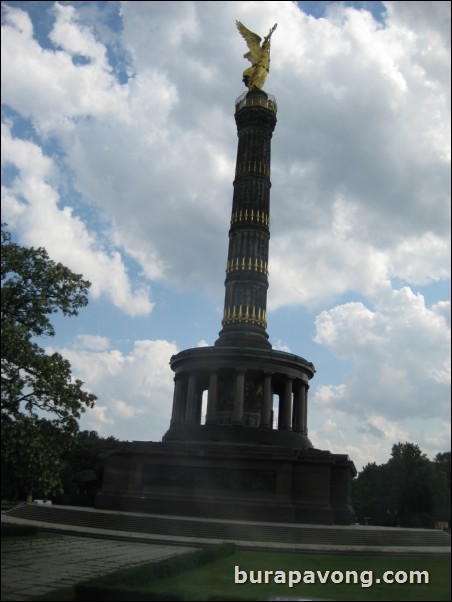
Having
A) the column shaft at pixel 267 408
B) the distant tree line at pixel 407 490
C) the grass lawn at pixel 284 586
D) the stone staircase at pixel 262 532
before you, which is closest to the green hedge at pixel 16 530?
the stone staircase at pixel 262 532

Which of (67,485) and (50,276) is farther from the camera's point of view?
(67,485)

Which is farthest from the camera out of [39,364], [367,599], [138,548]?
[138,548]

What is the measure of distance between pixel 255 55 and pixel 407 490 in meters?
36.9

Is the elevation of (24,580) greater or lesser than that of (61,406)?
lesser

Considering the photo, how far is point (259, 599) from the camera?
9758 mm

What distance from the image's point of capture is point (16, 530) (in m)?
21.8

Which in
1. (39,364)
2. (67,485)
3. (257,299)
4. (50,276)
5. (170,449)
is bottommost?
(67,485)

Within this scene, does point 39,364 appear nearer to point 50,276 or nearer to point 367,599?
point 50,276

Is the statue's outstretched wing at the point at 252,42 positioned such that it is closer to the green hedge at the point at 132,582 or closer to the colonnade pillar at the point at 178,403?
the colonnade pillar at the point at 178,403

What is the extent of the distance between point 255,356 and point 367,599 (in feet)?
89.1

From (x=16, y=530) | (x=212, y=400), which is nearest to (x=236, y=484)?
(x=212, y=400)

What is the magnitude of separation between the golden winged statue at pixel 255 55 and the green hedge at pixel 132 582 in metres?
43.1

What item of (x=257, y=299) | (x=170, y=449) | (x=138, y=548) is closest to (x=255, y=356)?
(x=257, y=299)

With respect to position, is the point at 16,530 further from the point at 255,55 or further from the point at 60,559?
the point at 255,55
